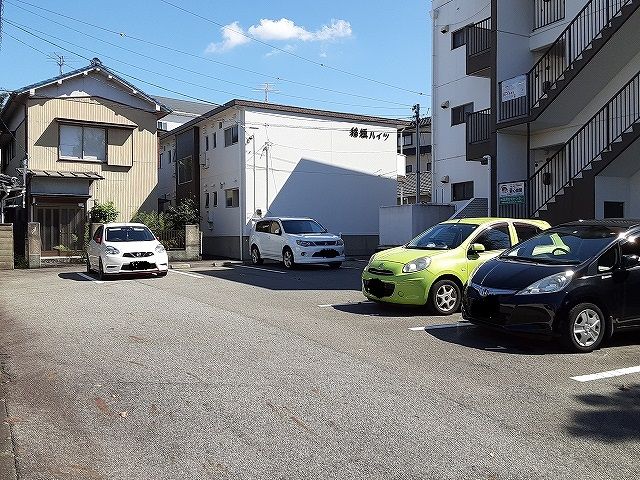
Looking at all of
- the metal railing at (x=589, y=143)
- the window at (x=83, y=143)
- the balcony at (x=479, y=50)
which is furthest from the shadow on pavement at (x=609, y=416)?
the window at (x=83, y=143)

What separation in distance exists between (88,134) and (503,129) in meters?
18.1

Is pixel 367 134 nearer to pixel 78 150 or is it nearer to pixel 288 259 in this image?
pixel 288 259

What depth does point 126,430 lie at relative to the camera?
4.54 m

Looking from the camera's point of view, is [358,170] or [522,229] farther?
[358,170]

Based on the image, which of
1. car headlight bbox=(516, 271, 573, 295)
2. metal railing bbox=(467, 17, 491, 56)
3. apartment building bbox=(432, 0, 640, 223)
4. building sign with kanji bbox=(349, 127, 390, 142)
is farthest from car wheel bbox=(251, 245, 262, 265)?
car headlight bbox=(516, 271, 573, 295)

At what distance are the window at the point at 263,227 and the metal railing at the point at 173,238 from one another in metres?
4.16

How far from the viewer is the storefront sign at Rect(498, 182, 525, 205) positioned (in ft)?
55.4

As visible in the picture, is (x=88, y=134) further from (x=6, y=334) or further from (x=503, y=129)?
(x=6, y=334)

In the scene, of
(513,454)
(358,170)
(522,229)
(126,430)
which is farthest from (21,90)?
(513,454)

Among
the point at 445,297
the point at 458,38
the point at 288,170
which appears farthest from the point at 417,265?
the point at 288,170

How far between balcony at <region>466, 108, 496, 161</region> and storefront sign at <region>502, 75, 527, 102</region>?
923mm

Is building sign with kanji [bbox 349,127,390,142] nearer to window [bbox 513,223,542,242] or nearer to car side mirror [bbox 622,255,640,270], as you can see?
window [bbox 513,223,542,242]

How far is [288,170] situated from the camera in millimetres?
27578

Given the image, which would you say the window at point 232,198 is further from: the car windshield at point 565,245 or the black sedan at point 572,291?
the black sedan at point 572,291
